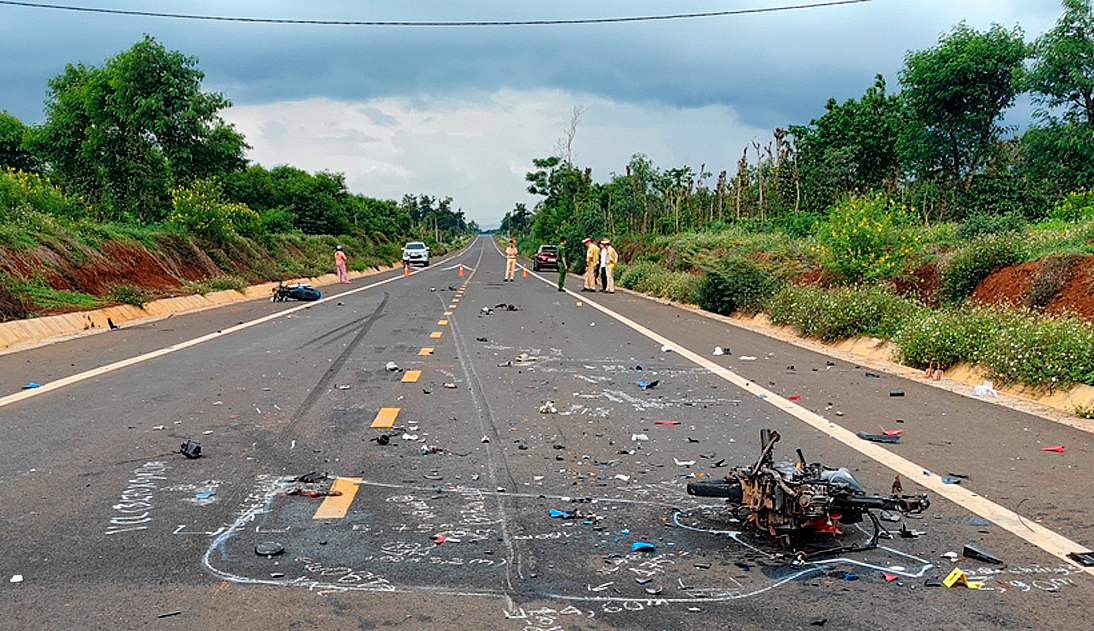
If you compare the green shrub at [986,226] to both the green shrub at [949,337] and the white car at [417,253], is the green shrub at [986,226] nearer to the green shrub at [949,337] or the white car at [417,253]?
the green shrub at [949,337]

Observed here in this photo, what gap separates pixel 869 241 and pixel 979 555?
45.9 ft

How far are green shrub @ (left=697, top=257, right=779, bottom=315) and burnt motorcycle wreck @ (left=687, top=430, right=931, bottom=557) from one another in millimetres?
16417

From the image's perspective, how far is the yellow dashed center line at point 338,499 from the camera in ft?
18.7

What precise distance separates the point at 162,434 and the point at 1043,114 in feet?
117

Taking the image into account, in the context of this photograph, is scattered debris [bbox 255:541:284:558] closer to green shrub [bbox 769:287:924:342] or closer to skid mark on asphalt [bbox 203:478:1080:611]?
skid mark on asphalt [bbox 203:478:1080:611]

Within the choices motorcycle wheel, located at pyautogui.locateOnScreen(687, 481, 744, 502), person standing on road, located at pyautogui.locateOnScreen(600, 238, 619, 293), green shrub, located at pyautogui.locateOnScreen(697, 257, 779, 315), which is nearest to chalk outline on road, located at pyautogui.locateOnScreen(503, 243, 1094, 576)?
motorcycle wheel, located at pyautogui.locateOnScreen(687, 481, 744, 502)

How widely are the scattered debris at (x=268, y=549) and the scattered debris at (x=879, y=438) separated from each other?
16.8 feet

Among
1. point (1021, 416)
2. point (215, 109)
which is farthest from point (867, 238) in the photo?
point (215, 109)

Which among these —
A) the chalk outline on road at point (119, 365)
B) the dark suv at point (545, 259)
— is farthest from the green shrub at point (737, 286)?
the dark suv at point (545, 259)

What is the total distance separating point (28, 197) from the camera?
90.2ft

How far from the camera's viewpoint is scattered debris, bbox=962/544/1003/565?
4.86m

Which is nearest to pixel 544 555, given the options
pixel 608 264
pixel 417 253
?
pixel 608 264

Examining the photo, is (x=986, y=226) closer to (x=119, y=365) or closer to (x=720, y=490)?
(x=720, y=490)

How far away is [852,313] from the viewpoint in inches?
624
